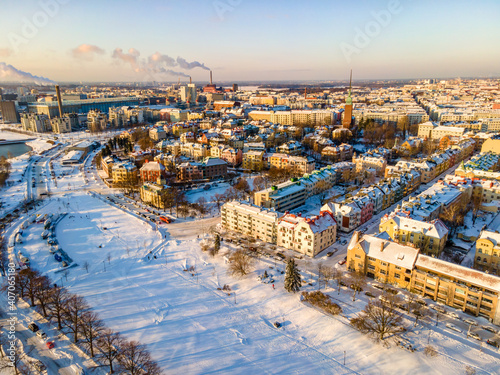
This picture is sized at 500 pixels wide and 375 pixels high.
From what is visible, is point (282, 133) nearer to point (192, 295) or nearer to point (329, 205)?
point (329, 205)

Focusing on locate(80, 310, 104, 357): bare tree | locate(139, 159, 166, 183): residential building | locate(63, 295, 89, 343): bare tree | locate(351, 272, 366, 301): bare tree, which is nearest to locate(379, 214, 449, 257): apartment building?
locate(351, 272, 366, 301): bare tree

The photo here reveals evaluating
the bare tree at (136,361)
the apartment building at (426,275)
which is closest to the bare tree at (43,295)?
the bare tree at (136,361)

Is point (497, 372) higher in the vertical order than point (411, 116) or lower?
lower

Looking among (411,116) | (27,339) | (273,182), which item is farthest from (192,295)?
(411,116)

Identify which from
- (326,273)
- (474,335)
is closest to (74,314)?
(326,273)

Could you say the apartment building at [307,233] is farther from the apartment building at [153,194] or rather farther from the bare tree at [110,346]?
the apartment building at [153,194]

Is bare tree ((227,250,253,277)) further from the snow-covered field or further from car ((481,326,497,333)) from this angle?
car ((481,326,497,333))
